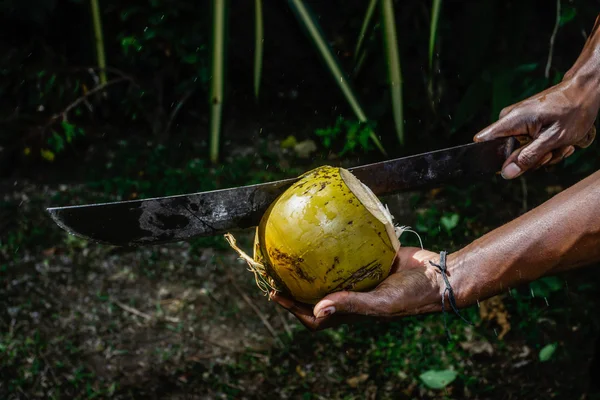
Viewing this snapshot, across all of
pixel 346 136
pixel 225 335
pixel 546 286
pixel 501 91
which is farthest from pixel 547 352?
pixel 346 136

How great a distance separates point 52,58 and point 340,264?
3.52 metres

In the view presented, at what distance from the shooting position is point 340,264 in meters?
1.56

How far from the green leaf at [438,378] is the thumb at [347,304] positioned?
1139mm

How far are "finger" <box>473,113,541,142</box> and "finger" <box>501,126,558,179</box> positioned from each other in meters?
0.04

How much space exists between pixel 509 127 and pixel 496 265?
0.55m

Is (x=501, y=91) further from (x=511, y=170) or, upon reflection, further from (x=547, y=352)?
(x=547, y=352)

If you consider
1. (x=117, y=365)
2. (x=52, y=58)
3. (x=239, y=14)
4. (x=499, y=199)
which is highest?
(x=239, y=14)

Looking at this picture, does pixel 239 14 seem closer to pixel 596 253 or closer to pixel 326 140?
pixel 326 140

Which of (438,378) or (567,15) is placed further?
(567,15)

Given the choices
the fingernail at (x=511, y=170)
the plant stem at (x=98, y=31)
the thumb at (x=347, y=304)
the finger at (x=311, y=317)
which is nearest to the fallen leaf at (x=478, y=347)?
the fingernail at (x=511, y=170)

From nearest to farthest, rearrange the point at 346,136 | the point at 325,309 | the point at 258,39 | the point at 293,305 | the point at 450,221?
the point at 325,309 → the point at 293,305 → the point at 258,39 → the point at 450,221 → the point at 346,136

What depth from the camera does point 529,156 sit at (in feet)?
6.46

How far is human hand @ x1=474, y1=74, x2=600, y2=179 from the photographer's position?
6.47 feet

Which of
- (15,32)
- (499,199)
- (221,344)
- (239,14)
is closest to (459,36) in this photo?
(499,199)
